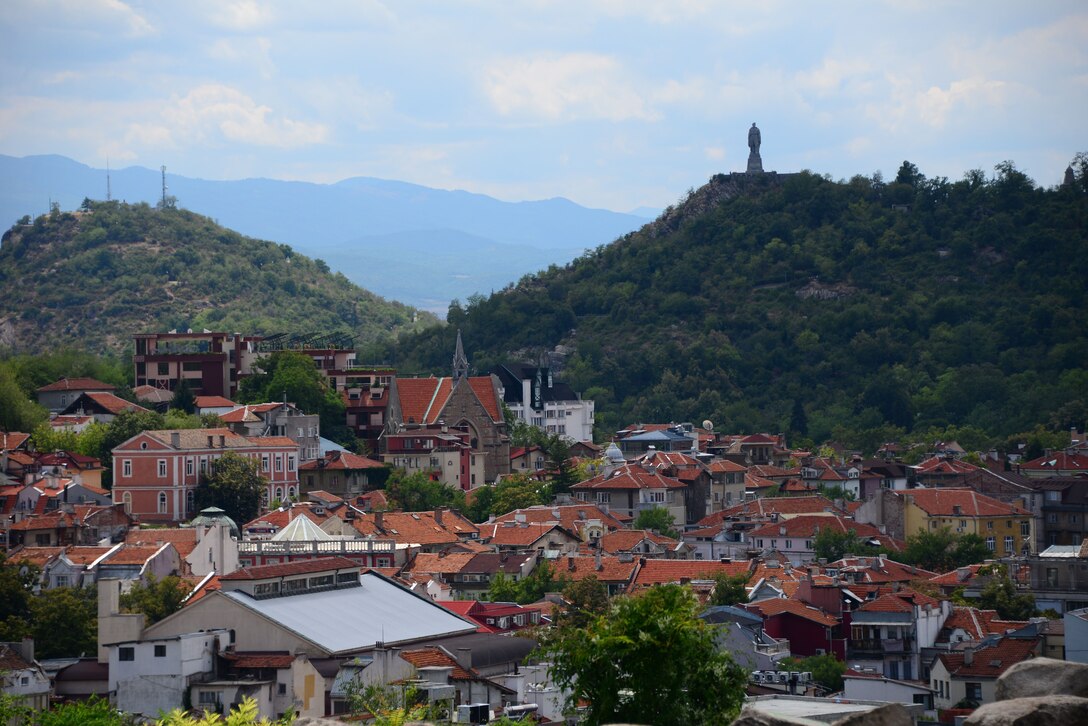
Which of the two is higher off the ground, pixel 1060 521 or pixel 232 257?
pixel 232 257

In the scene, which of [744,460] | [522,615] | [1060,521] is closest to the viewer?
[522,615]

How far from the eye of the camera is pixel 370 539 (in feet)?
218

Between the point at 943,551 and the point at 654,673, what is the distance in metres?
51.0

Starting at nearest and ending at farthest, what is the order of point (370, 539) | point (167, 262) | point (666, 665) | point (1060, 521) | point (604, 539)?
point (666, 665) < point (370, 539) < point (604, 539) < point (1060, 521) < point (167, 262)

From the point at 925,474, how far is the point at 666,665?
71.4 m

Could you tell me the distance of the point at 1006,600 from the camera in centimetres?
5928

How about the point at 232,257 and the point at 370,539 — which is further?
the point at 232,257

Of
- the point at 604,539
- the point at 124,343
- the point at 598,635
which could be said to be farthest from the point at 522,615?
the point at 124,343

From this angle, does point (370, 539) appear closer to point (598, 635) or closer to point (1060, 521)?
point (1060, 521)

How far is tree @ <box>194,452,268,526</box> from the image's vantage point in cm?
7638

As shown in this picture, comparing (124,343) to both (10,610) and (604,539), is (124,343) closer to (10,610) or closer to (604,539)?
(604,539)

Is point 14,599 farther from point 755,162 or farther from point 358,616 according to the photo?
point 755,162

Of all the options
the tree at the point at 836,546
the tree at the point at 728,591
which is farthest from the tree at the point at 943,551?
the tree at the point at 728,591

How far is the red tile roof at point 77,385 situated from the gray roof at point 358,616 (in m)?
49.6
